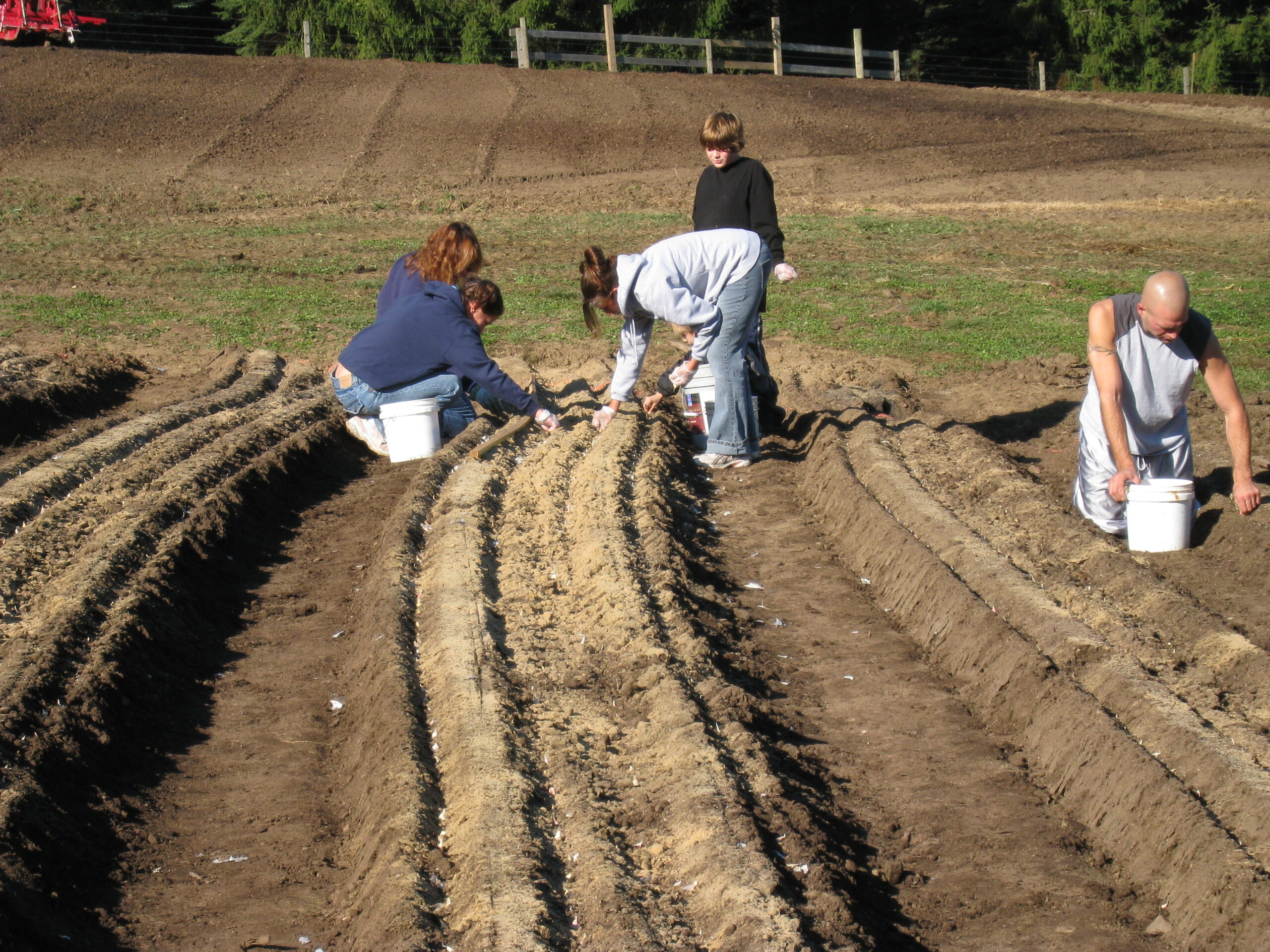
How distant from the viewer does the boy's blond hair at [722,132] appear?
619cm

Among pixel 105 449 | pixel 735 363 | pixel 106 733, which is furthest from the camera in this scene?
pixel 105 449

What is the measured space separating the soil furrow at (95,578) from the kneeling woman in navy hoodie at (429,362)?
1.80 ft

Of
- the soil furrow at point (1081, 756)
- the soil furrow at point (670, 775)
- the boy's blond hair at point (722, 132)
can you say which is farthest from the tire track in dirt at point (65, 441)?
the soil furrow at point (1081, 756)

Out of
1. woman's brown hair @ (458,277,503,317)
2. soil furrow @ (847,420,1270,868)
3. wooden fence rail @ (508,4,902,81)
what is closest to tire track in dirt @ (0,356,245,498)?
woman's brown hair @ (458,277,503,317)

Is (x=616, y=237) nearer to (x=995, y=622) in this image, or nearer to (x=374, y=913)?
(x=995, y=622)

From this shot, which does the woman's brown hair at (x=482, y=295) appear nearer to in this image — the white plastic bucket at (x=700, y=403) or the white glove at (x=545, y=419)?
the white glove at (x=545, y=419)

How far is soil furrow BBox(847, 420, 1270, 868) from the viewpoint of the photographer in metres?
3.11

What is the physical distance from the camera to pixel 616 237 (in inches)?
526

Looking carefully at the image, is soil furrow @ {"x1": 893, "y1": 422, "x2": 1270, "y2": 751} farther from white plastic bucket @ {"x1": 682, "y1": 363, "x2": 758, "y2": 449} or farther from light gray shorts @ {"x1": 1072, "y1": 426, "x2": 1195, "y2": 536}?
white plastic bucket @ {"x1": 682, "y1": 363, "x2": 758, "y2": 449}

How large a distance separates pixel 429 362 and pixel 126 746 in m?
3.36

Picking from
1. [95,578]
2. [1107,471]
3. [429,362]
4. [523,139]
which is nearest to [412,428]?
[429,362]

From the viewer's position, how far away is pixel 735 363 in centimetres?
604

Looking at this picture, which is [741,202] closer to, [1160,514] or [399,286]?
[399,286]

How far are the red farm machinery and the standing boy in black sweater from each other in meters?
20.7
